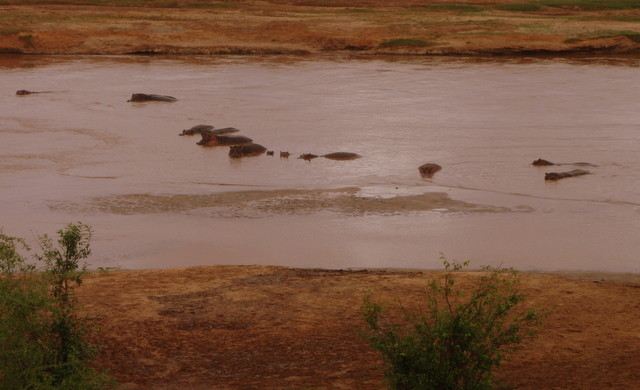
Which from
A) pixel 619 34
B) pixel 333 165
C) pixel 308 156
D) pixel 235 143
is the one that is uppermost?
pixel 619 34

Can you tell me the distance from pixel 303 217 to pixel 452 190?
334 centimetres

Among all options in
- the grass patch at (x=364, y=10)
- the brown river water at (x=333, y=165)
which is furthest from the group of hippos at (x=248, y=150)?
the grass patch at (x=364, y=10)

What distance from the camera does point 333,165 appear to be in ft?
64.9

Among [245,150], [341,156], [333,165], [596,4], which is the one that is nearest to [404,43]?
[596,4]

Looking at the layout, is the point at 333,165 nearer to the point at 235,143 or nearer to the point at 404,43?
the point at 235,143

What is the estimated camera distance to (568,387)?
8.09m

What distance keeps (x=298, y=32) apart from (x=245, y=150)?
20.2 metres

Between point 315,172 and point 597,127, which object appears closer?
point 315,172

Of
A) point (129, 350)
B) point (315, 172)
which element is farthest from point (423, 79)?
point (129, 350)

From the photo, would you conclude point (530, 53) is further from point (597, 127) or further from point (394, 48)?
point (597, 127)

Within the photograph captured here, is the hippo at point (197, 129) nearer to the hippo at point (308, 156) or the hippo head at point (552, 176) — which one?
the hippo at point (308, 156)

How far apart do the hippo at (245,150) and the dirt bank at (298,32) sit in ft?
60.8

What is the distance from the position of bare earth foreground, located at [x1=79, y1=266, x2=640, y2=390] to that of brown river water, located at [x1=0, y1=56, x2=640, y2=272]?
61.6 inches

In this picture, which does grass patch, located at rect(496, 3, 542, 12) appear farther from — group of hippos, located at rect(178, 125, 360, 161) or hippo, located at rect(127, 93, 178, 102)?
group of hippos, located at rect(178, 125, 360, 161)
